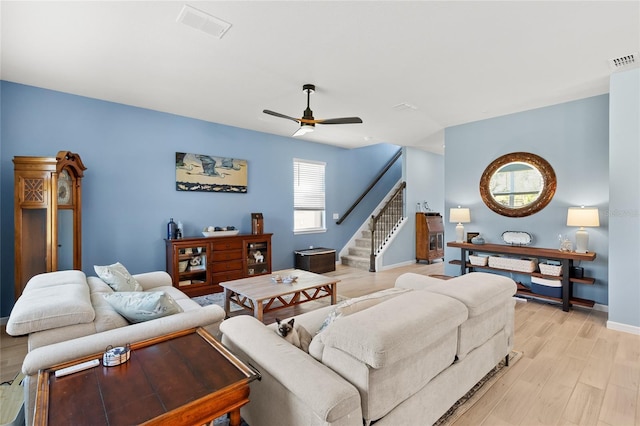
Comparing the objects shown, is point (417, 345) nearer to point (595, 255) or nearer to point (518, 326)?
point (518, 326)

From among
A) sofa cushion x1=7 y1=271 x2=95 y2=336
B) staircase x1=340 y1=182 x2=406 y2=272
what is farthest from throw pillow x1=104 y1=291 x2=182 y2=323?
staircase x1=340 y1=182 x2=406 y2=272

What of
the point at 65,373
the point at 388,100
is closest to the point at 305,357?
the point at 65,373

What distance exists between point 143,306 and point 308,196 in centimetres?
478

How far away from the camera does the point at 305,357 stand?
150cm

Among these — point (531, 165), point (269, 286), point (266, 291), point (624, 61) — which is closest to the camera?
point (624, 61)

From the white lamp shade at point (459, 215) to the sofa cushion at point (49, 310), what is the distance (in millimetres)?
5045

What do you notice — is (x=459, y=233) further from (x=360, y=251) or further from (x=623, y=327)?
(x=360, y=251)

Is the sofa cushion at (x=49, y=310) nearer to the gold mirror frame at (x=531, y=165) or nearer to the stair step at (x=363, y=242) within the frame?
the gold mirror frame at (x=531, y=165)

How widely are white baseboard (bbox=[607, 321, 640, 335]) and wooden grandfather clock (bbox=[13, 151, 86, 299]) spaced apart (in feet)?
20.6

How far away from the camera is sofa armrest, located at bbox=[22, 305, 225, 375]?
4.86 feet

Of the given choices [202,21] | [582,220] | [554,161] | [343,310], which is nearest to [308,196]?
[554,161]

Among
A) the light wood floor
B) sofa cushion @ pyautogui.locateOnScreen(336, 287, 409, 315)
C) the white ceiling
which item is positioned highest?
the white ceiling

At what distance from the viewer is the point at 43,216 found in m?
3.40

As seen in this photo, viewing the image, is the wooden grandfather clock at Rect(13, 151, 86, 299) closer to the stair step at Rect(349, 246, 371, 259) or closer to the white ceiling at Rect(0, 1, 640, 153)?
the white ceiling at Rect(0, 1, 640, 153)
